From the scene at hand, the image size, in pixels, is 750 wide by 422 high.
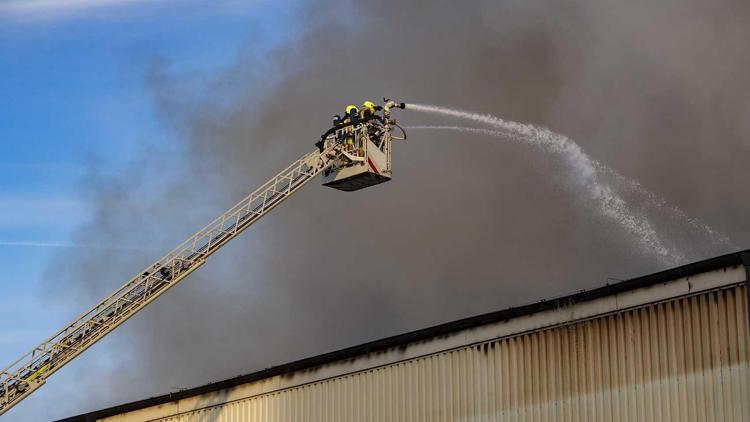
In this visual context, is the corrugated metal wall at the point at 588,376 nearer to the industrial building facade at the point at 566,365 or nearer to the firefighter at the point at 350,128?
the industrial building facade at the point at 566,365

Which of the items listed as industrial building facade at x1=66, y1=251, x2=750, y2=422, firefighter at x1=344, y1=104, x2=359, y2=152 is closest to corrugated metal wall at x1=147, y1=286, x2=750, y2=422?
industrial building facade at x1=66, y1=251, x2=750, y2=422

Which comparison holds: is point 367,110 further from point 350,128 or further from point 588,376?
point 588,376

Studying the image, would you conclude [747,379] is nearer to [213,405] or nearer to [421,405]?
[421,405]

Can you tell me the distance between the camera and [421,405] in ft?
122

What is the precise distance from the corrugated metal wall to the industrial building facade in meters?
0.03

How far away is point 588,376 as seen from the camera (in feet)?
107

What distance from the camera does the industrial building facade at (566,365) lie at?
29625mm

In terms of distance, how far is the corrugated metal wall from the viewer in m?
29.5

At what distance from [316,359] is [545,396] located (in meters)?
10.1

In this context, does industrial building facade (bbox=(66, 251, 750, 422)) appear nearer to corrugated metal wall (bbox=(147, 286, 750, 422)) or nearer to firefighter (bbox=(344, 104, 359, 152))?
corrugated metal wall (bbox=(147, 286, 750, 422))

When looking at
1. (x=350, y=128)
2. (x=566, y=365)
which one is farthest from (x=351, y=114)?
(x=566, y=365)

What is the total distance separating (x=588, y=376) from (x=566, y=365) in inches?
33.4

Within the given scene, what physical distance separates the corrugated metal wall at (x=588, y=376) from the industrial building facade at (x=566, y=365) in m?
0.03

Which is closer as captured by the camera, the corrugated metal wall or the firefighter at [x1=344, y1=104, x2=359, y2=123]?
the corrugated metal wall
